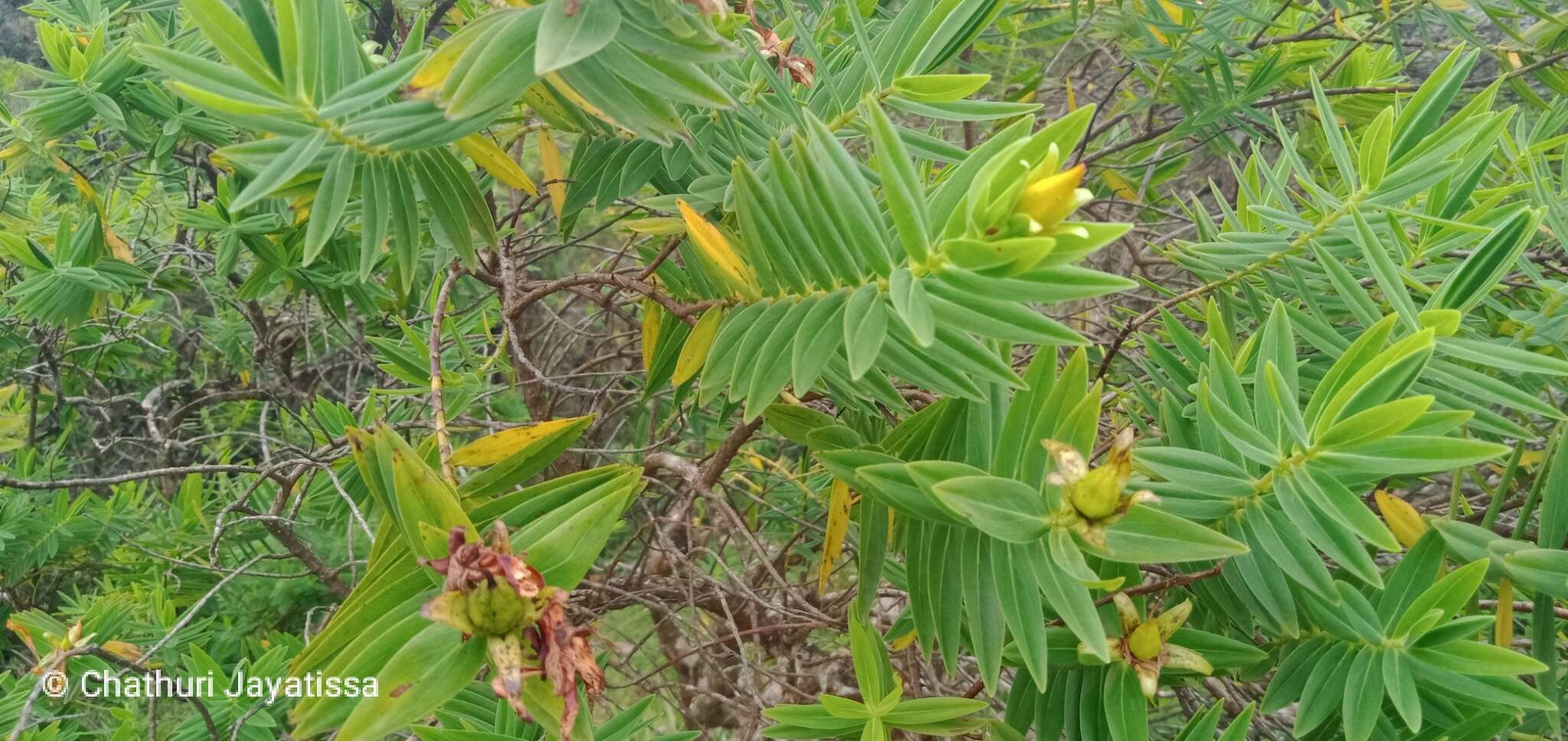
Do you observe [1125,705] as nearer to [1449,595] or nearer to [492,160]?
[1449,595]

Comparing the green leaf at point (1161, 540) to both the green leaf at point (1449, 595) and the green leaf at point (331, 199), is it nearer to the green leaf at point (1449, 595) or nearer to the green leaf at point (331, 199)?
the green leaf at point (1449, 595)

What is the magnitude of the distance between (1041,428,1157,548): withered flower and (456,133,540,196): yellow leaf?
50cm

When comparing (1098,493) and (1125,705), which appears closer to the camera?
(1098,493)

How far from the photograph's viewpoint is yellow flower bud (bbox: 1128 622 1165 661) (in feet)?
1.79

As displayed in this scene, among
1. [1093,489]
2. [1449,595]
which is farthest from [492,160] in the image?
[1449,595]

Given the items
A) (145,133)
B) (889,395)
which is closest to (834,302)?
(889,395)

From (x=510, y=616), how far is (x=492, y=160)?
1.40 feet

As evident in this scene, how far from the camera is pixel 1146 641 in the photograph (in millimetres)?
547

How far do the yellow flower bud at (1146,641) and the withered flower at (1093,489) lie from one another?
0.12 metres

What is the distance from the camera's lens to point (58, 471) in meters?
1.51

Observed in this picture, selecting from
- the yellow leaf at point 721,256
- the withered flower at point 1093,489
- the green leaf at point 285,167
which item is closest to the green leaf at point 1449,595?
the withered flower at point 1093,489

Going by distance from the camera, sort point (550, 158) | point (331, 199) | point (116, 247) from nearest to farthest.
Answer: point (331, 199), point (550, 158), point (116, 247)

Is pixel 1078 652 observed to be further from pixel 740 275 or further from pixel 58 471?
pixel 58 471

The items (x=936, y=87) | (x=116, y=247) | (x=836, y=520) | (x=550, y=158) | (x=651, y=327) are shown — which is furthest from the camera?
(x=116, y=247)
